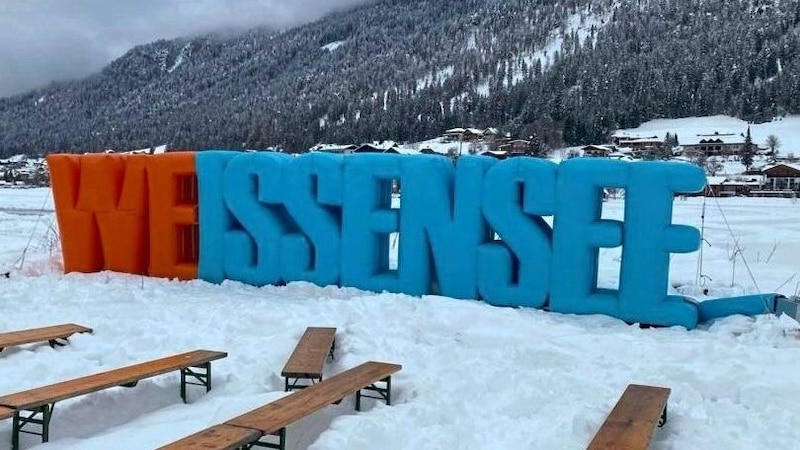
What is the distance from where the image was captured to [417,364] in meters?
7.06

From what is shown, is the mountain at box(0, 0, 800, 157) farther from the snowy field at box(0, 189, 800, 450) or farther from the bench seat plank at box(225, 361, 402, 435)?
the bench seat plank at box(225, 361, 402, 435)

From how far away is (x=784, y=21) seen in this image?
144125 millimetres

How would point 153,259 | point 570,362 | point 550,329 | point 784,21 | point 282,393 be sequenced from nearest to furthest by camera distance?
point 282,393 → point 570,362 → point 550,329 → point 153,259 → point 784,21

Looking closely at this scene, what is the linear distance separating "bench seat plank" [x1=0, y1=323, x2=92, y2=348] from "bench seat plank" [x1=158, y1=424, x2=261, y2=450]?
355 cm

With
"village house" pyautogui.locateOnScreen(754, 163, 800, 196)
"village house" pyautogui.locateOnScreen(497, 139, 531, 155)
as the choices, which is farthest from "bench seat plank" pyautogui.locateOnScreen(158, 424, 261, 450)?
"village house" pyautogui.locateOnScreen(497, 139, 531, 155)

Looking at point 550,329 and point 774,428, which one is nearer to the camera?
point 774,428

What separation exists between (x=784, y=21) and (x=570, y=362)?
16241 cm

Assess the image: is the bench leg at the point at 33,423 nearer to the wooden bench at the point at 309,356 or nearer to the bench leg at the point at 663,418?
the wooden bench at the point at 309,356

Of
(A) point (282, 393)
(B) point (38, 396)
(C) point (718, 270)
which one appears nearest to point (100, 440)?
(B) point (38, 396)

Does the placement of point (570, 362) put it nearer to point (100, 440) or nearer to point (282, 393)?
point (282, 393)

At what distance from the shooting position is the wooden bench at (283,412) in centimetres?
437

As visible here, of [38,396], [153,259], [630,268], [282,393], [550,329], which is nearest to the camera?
[38,396]

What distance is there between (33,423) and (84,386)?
1.55 feet

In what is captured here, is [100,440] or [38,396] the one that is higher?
[38,396]
